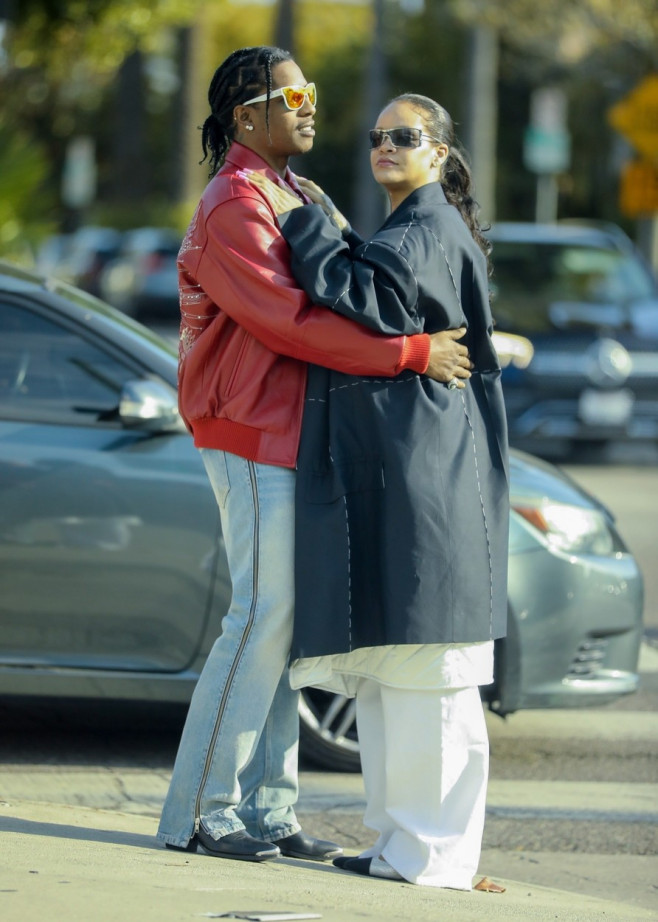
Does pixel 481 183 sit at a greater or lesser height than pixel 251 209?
greater

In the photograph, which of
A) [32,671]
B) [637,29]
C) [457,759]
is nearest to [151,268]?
[637,29]

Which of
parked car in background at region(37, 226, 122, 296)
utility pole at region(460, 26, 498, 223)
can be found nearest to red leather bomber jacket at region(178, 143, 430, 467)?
utility pole at region(460, 26, 498, 223)

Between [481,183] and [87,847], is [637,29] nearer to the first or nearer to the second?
[481,183]

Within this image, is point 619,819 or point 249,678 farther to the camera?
point 619,819

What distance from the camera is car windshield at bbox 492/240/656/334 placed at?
39.2ft

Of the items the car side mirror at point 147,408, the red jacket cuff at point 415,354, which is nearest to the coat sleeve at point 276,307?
the red jacket cuff at point 415,354

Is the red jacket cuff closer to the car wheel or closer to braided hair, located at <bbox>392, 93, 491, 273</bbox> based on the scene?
braided hair, located at <bbox>392, 93, 491, 273</bbox>

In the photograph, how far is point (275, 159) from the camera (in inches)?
139

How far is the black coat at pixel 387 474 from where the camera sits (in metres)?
3.31

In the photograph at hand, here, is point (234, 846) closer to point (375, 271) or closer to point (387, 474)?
point (387, 474)

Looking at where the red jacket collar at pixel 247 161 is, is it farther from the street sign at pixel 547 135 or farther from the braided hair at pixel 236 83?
the street sign at pixel 547 135

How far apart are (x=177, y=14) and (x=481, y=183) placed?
11.1 metres

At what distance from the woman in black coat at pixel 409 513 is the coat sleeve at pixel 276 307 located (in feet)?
0.12

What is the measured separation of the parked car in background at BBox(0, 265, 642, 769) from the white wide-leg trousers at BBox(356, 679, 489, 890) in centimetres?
127
